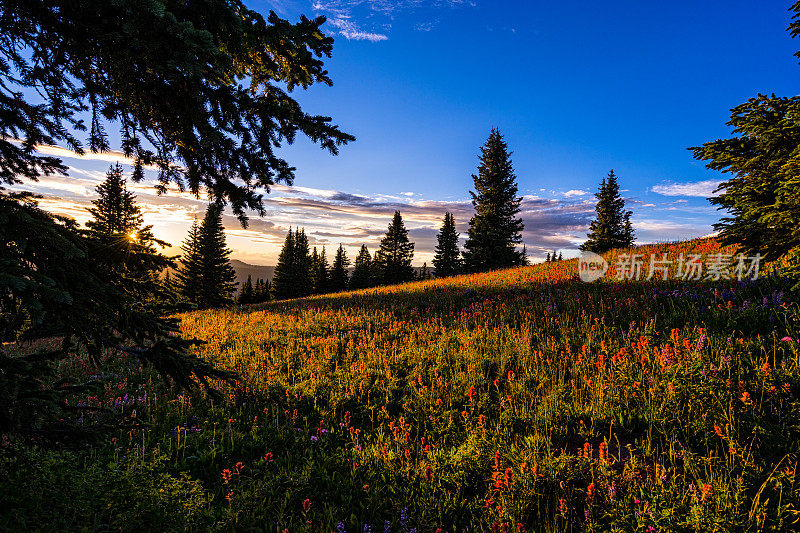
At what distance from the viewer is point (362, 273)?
54281mm

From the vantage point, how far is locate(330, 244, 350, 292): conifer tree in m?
54.4

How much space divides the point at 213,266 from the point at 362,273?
24.9 meters

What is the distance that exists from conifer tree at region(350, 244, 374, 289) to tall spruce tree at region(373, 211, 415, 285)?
595 centimetres

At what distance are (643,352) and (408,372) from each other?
11.6 ft

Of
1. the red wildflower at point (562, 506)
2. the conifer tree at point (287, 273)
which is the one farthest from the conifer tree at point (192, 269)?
the red wildflower at point (562, 506)

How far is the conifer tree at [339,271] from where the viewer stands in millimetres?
54375

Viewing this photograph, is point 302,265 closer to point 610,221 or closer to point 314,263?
point 314,263

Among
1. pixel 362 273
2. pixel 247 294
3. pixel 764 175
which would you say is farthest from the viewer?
pixel 247 294

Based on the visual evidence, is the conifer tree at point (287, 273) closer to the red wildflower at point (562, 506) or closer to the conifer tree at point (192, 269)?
the conifer tree at point (192, 269)

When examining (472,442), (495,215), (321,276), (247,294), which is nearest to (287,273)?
(321,276)

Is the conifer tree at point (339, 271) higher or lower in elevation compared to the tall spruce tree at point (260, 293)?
higher

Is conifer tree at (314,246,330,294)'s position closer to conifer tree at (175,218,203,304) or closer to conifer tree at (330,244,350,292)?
conifer tree at (330,244,350,292)

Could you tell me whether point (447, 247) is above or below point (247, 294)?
above

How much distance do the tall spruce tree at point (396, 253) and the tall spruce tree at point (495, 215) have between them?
51.6 ft
